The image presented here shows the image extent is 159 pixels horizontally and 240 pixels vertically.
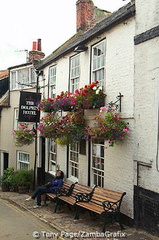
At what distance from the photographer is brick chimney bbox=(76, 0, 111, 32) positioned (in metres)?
14.6

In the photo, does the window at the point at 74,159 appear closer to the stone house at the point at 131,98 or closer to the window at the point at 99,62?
the stone house at the point at 131,98

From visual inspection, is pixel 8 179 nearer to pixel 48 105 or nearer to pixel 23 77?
pixel 23 77

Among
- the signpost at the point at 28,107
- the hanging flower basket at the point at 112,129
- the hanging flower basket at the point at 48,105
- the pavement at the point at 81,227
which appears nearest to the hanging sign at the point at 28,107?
the signpost at the point at 28,107

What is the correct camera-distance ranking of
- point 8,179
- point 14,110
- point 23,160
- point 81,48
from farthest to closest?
point 14,110 → point 23,160 → point 8,179 → point 81,48

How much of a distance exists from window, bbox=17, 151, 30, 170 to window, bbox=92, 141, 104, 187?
7.46 m

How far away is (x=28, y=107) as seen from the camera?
11969 millimetres

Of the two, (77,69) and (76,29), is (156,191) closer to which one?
(77,69)

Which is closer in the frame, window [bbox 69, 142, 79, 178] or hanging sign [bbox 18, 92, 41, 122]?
window [bbox 69, 142, 79, 178]

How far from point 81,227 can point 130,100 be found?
3.82 m

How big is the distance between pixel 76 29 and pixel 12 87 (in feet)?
19.0

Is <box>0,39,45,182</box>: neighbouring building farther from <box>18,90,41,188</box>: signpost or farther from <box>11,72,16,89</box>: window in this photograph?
<box>18,90,41,188</box>: signpost

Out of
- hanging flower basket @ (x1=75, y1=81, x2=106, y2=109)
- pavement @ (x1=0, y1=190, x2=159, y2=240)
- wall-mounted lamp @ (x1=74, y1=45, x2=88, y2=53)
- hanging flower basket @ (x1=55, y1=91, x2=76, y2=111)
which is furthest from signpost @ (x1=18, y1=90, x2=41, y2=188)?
hanging flower basket @ (x1=75, y1=81, x2=106, y2=109)

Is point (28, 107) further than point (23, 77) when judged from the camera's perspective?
No

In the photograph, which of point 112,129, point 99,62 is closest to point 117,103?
point 112,129
